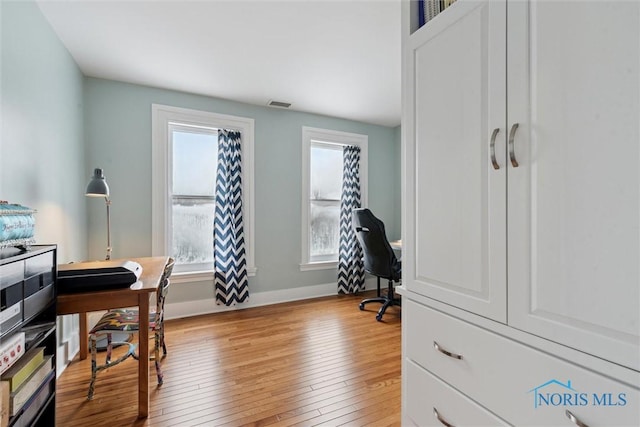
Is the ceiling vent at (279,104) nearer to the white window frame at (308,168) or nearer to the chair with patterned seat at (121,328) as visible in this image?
the white window frame at (308,168)

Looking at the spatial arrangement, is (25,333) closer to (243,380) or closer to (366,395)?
(243,380)

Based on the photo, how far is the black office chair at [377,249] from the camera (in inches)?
123

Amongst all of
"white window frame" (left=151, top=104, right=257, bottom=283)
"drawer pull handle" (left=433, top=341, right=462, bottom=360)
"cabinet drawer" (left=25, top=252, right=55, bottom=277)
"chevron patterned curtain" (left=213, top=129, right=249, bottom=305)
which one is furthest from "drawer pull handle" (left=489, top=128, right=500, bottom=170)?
"white window frame" (left=151, top=104, right=257, bottom=283)

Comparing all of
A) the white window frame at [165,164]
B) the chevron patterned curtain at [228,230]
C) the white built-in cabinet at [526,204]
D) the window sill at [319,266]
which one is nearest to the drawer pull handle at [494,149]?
the white built-in cabinet at [526,204]

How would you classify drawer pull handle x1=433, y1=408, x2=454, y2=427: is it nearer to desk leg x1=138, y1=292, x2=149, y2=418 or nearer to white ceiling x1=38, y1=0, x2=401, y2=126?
desk leg x1=138, y1=292, x2=149, y2=418

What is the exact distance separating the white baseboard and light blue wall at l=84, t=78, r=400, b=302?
0.07 meters

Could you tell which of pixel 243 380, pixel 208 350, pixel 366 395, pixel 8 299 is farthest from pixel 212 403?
pixel 8 299

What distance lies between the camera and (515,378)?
837mm

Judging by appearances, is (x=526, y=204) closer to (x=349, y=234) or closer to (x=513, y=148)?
(x=513, y=148)

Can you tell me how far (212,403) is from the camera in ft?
5.80

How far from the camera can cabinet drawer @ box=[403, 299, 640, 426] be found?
67 centimetres

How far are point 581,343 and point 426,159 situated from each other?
702mm

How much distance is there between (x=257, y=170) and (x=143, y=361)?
2360 mm

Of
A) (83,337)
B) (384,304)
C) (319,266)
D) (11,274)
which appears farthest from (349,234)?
(11,274)
